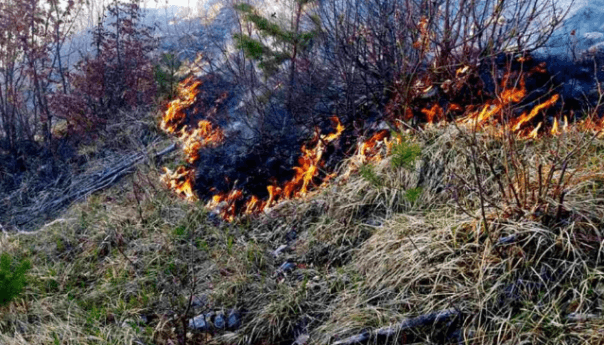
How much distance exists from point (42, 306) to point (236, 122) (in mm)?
3273

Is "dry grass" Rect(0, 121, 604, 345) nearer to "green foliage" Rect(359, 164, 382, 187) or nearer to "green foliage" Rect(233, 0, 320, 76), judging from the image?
"green foliage" Rect(359, 164, 382, 187)

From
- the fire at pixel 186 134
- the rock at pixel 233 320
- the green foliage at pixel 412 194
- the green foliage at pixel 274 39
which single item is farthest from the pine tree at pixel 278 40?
the rock at pixel 233 320

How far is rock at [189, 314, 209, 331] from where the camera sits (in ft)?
10.6

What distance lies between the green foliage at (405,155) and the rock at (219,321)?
5.56 feet

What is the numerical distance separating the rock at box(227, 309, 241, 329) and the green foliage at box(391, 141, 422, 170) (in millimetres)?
1625

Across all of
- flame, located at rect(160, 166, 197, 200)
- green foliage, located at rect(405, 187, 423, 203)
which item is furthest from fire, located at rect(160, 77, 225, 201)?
green foliage, located at rect(405, 187, 423, 203)

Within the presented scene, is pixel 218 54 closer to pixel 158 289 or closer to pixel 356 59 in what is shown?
pixel 356 59

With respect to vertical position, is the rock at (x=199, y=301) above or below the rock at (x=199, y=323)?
above

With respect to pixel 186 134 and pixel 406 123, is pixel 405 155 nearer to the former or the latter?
pixel 406 123

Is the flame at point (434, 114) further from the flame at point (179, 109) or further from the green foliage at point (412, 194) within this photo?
the flame at point (179, 109)

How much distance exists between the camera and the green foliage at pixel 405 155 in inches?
156

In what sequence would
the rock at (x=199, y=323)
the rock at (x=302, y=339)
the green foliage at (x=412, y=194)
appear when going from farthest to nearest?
the green foliage at (x=412, y=194) < the rock at (x=199, y=323) < the rock at (x=302, y=339)

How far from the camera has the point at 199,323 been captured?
10.7 feet

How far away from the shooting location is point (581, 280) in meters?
2.63
